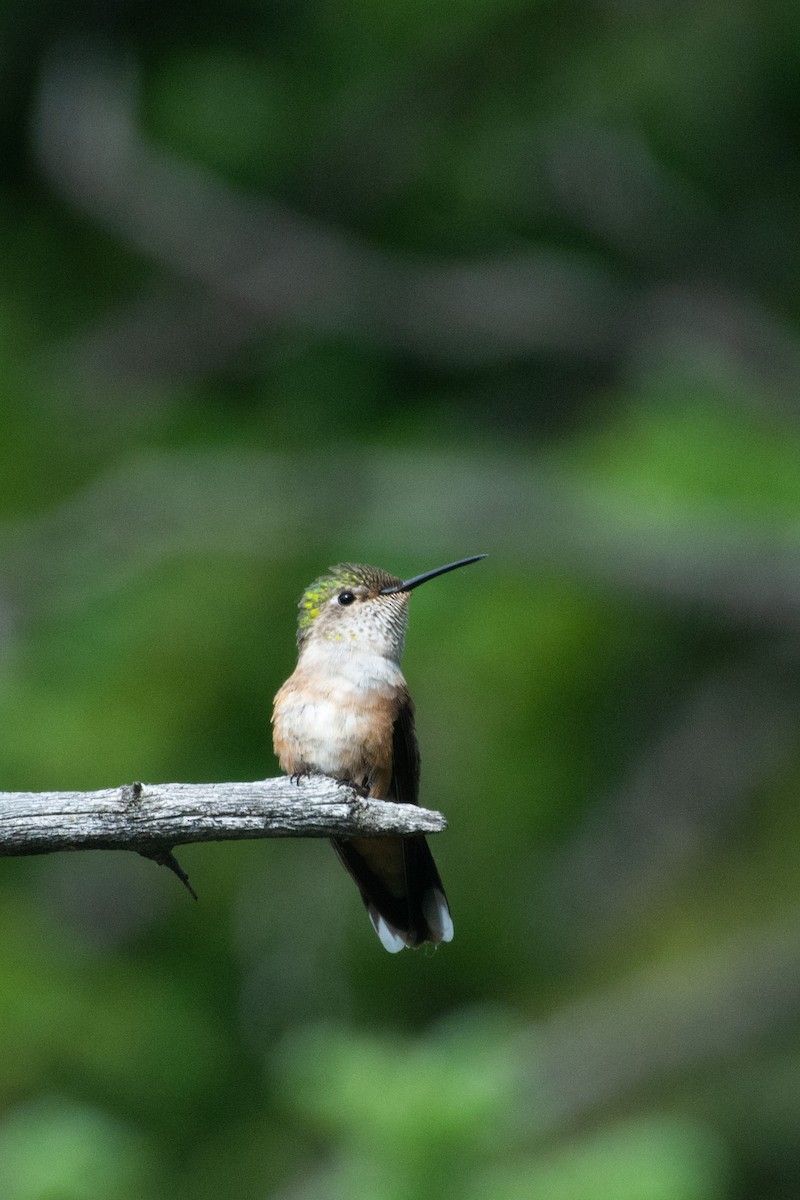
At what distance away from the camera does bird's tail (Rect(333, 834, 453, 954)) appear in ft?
11.8

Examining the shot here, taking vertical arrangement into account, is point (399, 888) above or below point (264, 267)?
below

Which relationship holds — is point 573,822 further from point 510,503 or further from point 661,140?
point 661,140

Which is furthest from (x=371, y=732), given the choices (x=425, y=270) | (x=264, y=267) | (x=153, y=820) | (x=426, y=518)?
(x=264, y=267)

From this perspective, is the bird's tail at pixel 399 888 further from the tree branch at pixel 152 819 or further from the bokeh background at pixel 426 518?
the bokeh background at pixel 426 518

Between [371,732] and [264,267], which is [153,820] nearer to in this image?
[371,732]

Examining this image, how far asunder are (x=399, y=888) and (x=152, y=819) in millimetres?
1408

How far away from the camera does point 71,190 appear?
1146cm

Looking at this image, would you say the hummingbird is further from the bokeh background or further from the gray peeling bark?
the bokeh background

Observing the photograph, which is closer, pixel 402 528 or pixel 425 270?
pixel 402 528

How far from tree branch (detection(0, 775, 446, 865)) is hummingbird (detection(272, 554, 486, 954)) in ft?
2.72

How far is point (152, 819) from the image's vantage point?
2.58m

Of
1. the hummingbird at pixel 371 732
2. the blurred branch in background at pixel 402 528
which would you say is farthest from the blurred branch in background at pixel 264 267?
the hummingbird at pixel 371 732

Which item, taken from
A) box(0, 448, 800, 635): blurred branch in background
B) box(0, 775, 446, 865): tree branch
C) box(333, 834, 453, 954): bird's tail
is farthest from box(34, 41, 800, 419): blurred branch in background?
box(0, 775, 446, 865): tree branch

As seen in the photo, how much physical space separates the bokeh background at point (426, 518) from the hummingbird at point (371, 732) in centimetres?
214
